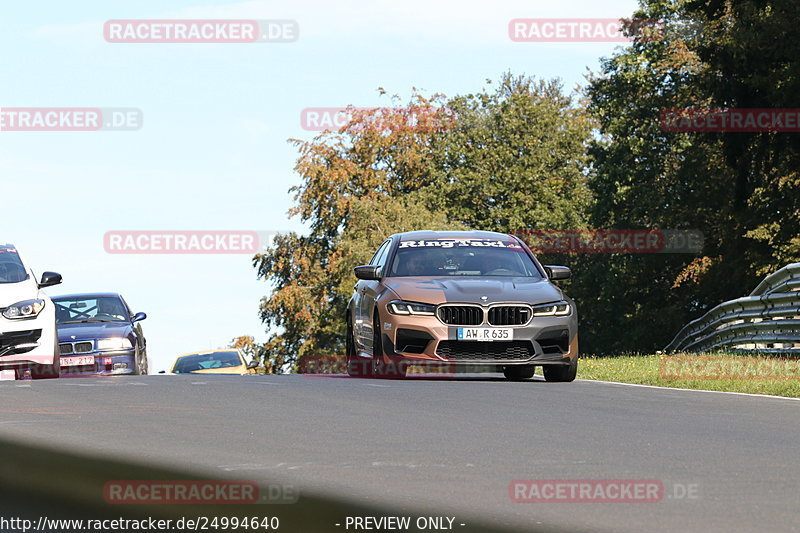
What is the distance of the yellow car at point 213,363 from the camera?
31.1 m

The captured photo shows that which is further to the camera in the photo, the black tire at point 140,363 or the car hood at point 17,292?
the black tire at point 140,363

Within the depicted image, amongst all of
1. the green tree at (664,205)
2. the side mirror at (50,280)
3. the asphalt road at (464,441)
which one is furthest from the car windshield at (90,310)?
the green tree at (664,205)

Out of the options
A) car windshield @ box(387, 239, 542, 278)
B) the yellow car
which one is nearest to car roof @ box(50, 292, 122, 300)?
the yellow car

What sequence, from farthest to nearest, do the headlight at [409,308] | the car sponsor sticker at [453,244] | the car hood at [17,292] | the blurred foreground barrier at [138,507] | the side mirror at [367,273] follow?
the car hood at [17,292]
the car sponsor sticker at [453,244]
the side mirror at [367,273]
the headlight at [409,308]
the blurred foreground barrier at [138,507]

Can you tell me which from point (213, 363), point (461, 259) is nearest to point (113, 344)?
point (213, 363)

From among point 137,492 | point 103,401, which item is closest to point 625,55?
point 103,401

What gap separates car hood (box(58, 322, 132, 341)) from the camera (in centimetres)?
2423

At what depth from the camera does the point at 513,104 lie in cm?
6762

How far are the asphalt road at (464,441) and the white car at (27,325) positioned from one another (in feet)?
10.8

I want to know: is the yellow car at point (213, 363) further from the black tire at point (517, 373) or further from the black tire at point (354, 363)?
the black tire at point (517, 373)

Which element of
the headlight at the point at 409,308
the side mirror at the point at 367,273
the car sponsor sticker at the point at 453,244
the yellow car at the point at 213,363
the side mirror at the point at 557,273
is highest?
the car sponsor sticker at the point at 453,244

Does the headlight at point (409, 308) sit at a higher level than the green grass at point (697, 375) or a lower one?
higher

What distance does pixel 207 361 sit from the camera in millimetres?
31516

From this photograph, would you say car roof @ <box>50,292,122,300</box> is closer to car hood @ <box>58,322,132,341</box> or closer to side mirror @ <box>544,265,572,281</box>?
car hood @ <box>58,322,132,341</box>
